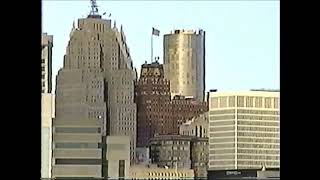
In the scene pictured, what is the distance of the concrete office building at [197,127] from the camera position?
1.97m

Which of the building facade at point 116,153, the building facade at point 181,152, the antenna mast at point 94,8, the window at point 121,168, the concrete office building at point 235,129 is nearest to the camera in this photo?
the antenna mast at point 94,8

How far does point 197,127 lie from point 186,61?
48 cm

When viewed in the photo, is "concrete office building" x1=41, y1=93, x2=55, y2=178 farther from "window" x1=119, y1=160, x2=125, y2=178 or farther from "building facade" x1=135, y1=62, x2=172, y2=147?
"building facade" x1=135, y1=62, x2=172, y2=147

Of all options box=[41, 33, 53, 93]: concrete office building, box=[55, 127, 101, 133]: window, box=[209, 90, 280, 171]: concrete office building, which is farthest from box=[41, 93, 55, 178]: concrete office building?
box=[209, 90, 280, 171]: concrete office building

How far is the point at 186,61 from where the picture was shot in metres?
1.63

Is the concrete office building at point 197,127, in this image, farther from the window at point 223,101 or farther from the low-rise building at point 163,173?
the low-rise building at point 163,173

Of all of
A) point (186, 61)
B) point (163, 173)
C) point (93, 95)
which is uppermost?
point (186, 61)

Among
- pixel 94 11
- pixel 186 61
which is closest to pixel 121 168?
pixel 186 61

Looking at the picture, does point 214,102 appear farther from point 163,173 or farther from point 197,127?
Answer: point 163,173

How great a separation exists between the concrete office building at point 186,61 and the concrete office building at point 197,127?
0.19 metres

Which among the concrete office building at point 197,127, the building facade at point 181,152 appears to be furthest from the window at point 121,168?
the concrete office building at point 197,127
